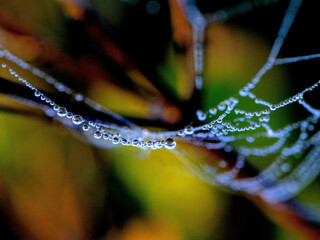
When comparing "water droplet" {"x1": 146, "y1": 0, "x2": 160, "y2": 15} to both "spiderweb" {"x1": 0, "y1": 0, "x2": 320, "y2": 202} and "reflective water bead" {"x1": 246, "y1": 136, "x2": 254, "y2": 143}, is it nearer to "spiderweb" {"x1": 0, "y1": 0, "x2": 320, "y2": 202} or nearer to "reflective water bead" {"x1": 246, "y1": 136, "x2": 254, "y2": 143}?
"spiderweb" {"x1": 0, "y1": 0, "x2": 320, "y2": 202}

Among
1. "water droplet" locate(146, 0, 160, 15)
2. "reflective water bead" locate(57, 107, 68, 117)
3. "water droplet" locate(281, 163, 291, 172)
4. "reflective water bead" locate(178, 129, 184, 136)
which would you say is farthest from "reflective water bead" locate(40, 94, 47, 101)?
"water droplet" locate(281, 163, 291, 172)

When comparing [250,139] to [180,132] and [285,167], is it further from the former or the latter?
[180,132]

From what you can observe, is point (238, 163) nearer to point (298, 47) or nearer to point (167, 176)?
point (298, 47)

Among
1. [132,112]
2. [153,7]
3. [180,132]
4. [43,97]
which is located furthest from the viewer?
[132,112]

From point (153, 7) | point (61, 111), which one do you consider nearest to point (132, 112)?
point (153, 7)

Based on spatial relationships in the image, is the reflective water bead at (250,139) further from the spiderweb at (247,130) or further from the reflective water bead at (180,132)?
the reflective water bead at (180,132)

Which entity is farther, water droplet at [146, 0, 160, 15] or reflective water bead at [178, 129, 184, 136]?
water droplet at [146, 0, 160, 15]
